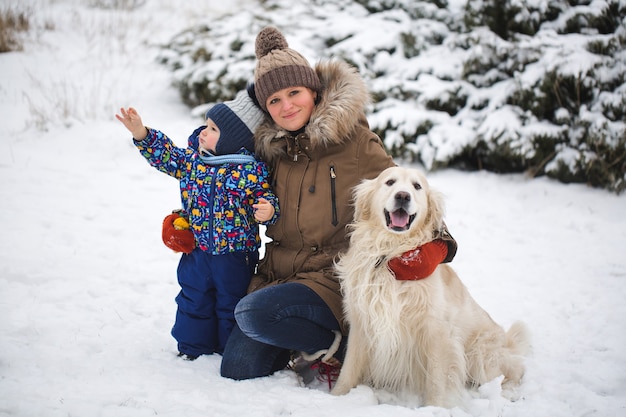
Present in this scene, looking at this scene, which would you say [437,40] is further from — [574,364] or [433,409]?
[433,409]

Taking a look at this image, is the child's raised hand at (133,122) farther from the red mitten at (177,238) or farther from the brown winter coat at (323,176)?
the brown winter coat at (323,176)

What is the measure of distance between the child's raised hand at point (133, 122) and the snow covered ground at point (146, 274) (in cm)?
122

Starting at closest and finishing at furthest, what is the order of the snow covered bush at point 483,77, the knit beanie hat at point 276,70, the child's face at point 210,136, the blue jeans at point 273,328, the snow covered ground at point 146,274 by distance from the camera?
1. the snow covered ground at point 146,274
2. the blue jeans at point 273,328
3. the knit beanie hat at point 276,70
4. the child's face at point 210,136
5. the snow covered bush at point 483,77

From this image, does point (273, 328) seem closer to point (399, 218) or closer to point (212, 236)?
point (212, 236)

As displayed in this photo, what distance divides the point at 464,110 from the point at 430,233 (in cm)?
359

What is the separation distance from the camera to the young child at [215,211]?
245 cm

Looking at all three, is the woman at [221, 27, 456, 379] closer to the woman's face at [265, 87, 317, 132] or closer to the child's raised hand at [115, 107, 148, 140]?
the woman's face at [265, 87, 317, 132]

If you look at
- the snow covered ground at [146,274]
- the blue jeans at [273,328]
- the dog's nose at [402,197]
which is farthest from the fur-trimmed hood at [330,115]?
the snow covered ground at [146,274]

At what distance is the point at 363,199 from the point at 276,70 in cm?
89

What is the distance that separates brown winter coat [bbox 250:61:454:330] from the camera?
7.80 ft

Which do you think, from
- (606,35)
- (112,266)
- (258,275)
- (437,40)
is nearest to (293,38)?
(437,40)

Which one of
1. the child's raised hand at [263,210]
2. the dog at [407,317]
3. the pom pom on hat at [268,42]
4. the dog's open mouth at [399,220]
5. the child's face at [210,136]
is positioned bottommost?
the dog at [407,317]

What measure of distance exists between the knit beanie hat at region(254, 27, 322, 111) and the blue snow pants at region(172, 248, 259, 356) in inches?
38.1

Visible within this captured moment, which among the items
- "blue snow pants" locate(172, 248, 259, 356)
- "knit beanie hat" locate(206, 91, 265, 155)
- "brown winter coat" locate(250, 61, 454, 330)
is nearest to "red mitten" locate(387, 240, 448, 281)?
"brown winter coat" locate(250, 61, 454, 330)
